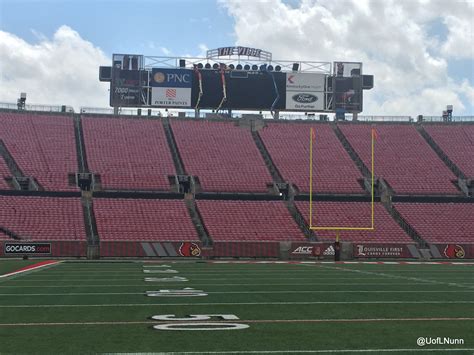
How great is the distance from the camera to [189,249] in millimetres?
25141

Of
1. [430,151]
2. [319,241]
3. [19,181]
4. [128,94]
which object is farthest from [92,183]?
[430,151]

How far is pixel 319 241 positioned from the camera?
27.7m

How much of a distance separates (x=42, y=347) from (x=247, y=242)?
19748 mm

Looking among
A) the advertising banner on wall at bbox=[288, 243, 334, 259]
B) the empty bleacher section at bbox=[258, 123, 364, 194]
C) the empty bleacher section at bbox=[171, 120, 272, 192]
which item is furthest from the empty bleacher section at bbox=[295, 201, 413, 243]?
the empty bleacher section at bbox=[171, 120, 272, 192]

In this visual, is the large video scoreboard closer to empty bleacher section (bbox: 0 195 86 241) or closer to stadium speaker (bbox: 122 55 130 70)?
stadium speaker (bbox: 122 55 130 70)

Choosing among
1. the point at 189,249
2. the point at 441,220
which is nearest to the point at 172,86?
the point at 189,249

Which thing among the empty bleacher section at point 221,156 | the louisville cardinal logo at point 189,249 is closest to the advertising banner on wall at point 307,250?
the louisville cardinal logo at point 189,249

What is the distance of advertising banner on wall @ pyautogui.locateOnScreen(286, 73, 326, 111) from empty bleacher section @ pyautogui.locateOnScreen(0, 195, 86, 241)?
15.6 metres

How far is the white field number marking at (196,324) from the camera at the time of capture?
23.4 ft

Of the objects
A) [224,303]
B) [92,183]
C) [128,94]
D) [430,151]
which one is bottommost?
[224,303]

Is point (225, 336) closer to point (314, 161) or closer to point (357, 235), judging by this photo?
point (357, 235)

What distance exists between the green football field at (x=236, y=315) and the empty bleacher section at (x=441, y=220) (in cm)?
1503

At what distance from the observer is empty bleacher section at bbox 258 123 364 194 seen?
106 feet

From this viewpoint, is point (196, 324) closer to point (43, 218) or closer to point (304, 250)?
point (304, 250)
